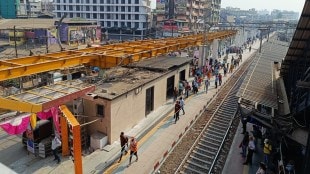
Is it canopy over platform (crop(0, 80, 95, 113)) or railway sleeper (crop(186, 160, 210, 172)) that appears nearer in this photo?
canopy over platform (crop(0, 80, 95, 113))

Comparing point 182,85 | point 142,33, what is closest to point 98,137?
point 182,85

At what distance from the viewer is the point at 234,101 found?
24500 mm

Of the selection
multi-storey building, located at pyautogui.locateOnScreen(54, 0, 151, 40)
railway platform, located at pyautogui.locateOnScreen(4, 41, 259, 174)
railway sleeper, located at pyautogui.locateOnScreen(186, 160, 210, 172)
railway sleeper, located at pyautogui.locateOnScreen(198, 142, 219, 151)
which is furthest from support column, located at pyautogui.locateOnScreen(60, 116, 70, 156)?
multi-storey building, located at pyautogui.locateOnScreen(54, 0, 151, 40)

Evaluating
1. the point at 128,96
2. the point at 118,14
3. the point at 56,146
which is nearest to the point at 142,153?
the point at 128,96

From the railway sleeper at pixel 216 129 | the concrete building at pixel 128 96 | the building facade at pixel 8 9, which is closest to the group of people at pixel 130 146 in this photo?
the concrete building at pixel 128 96

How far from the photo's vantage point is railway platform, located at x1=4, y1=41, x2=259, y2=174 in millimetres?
13703

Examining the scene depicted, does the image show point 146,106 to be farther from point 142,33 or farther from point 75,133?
point 142,33

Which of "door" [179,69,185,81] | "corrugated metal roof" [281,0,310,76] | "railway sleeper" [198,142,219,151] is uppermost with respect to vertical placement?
"corrugated metal roof" [281,0,310,76]

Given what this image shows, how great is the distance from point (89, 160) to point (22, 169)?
3.08m

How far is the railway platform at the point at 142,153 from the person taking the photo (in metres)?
13.7

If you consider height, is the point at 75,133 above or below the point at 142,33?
below

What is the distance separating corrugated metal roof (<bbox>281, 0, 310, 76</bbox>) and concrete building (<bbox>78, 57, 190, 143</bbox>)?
8721mm

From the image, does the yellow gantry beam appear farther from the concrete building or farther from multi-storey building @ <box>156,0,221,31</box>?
multi-storey building @ <box>156,0,221,31</box>

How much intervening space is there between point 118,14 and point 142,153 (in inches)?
3219
